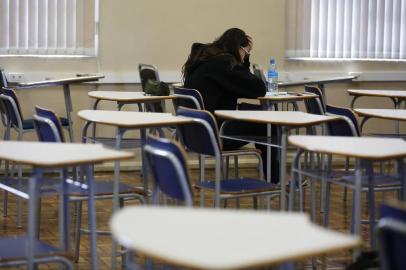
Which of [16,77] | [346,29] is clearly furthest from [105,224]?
[346,29]

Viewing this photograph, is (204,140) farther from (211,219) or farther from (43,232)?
(211,219)

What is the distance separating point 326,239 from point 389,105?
6.46 m

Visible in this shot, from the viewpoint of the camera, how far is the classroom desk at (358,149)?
11.4ft

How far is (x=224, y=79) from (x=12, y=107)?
4.76ft

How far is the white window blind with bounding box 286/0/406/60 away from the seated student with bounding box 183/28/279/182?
2.00m

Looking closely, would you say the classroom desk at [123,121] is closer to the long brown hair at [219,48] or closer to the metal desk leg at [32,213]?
the metal desk leg at [32,213]

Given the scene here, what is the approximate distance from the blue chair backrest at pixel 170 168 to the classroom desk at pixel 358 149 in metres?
0.75

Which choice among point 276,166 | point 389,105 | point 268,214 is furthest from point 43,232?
point 389,105

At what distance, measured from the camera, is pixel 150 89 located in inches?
238

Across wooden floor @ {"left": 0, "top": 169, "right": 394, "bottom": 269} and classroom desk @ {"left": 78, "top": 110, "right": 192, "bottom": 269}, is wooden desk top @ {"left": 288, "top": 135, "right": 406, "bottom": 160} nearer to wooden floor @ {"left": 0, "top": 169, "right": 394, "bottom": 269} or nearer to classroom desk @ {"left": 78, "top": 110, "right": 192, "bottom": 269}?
classroom desk @ {"left": 78, "top": 110, "right": 192, "bottom": 269}

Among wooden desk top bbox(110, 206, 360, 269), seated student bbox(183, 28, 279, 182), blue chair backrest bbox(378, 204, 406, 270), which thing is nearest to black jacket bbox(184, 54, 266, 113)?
seated student bbox(183, 28, 279, 182)

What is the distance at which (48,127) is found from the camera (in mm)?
3988

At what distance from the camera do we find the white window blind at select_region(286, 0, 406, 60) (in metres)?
8.02

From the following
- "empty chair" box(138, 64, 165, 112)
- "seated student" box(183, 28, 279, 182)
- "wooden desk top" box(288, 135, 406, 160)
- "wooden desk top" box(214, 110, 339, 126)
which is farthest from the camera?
"empty chair" box(138, 64, 165, 112)
